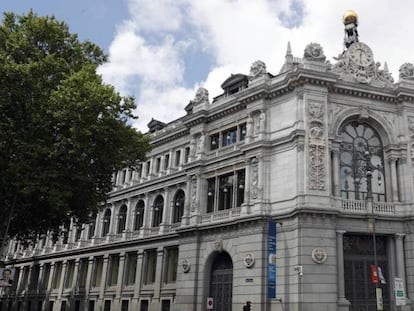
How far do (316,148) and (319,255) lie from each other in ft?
23.8

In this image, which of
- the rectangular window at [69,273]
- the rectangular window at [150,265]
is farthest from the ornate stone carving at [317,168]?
the rectangular window at [69,273]

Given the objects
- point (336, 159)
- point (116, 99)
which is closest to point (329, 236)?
point (336, 159)

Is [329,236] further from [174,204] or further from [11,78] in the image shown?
[11,78]

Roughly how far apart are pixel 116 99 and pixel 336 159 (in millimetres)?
15885

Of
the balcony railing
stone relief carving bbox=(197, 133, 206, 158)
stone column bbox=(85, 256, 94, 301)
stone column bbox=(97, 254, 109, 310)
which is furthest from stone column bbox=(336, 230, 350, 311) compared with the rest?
stone column bbox=(85, 256, 94, 301)

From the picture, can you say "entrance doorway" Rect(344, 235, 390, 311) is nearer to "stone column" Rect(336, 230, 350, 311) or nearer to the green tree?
"stone column" Rect(336, 230, 350, 311)

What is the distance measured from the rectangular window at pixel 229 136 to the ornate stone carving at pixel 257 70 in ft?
14.9

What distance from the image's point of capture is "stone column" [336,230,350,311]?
1229 inches

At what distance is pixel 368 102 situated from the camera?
3681 cm

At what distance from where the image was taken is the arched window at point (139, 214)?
4969cm

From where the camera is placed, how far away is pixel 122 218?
172 feet

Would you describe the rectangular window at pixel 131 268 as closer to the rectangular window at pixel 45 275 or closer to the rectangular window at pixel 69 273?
the rectangular window at pixel 69 273

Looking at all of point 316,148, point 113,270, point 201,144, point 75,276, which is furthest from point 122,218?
point 316,148

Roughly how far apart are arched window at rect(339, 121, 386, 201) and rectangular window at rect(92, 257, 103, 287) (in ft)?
94.5
